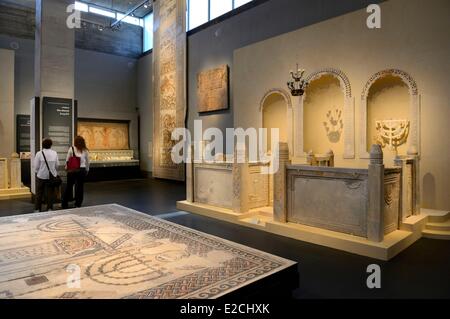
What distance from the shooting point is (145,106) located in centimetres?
1462

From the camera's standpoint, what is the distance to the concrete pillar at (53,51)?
7539mm

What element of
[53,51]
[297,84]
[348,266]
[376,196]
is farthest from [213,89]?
[348,266]

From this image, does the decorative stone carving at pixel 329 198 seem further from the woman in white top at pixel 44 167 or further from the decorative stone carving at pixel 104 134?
the decorative stone carving at pixel 104 134

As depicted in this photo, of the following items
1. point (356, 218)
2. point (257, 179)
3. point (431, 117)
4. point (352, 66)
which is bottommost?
point (356, 218)

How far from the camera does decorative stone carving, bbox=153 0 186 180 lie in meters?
12.0

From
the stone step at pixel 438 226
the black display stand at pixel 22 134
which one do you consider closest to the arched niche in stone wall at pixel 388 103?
the stone step at pixel 438 226

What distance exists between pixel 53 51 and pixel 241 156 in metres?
5.31

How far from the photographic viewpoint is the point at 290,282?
10.4ft

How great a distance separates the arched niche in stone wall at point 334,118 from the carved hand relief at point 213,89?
311cm

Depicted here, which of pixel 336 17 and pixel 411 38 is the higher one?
pixel 336 17

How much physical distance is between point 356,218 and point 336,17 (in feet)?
16.5

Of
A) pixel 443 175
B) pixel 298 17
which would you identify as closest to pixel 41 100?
pixel 298 17

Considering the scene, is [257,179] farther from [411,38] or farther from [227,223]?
[411,38]
